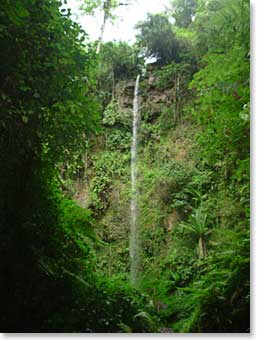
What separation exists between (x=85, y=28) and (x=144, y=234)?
1606 mm

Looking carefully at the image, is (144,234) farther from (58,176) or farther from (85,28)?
(85,28)

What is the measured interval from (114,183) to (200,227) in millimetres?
770

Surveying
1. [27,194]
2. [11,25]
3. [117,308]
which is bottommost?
[117,308]

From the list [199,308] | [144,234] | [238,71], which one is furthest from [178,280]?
[238,71]

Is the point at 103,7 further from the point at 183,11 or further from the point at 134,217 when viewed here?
the point at 134,217

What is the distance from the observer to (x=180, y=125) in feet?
10.9

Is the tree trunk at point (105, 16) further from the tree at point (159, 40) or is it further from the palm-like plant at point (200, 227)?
the palm-like plant at point (200, 227)

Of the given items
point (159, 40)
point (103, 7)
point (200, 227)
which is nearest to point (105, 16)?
point (103, 7)

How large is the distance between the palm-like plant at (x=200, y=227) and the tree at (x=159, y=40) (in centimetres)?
139

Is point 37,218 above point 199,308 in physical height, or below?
above

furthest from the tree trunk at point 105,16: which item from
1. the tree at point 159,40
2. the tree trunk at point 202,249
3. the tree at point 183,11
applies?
the tree trunk at point 202,249

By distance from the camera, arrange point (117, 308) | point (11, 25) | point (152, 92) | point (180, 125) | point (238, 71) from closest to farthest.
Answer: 1. point (117, 308)
2. point (11, 25)
3. point (238, 71)
4. point (180, 125)
5. point (152, 92)

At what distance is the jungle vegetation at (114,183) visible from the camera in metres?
2.13

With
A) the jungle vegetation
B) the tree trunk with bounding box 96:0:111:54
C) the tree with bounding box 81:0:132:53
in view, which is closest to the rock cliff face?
the jungle vegetation
